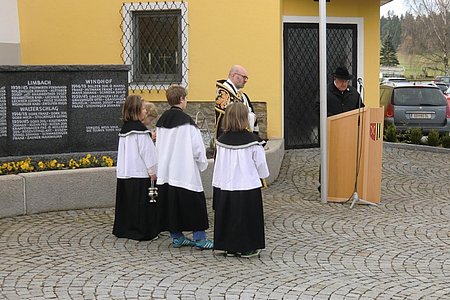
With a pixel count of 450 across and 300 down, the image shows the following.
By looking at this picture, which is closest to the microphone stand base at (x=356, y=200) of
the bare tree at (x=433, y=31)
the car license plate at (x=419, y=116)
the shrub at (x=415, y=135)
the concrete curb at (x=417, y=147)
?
the concrete curb at (x=417, y=147)

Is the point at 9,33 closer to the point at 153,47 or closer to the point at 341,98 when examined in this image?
the point at 153,47

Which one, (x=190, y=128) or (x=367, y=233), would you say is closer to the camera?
(x=190, y=128)

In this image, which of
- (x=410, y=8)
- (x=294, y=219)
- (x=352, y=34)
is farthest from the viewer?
(x=410, y=8)

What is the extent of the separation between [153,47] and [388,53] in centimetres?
5865

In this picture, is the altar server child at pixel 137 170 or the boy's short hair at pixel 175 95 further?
the altar server child at pixel 137 170

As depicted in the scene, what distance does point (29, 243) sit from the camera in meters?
8.35

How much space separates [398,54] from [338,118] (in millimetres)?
72523

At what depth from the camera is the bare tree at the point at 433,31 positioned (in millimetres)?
59625

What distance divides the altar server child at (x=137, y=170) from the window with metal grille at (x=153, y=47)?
6.21 meters

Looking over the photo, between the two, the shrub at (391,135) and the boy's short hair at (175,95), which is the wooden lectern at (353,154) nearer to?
the boy's short hair at (175,95)

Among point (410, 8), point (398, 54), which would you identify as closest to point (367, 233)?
point (410, 8)

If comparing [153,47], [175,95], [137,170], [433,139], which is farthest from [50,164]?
[433,139]

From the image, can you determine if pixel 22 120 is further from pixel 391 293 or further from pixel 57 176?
pixel 391 293

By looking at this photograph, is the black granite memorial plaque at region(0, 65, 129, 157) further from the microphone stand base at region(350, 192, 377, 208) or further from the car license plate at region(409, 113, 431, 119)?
the car license plate at region(409, 113, 431, 119)
